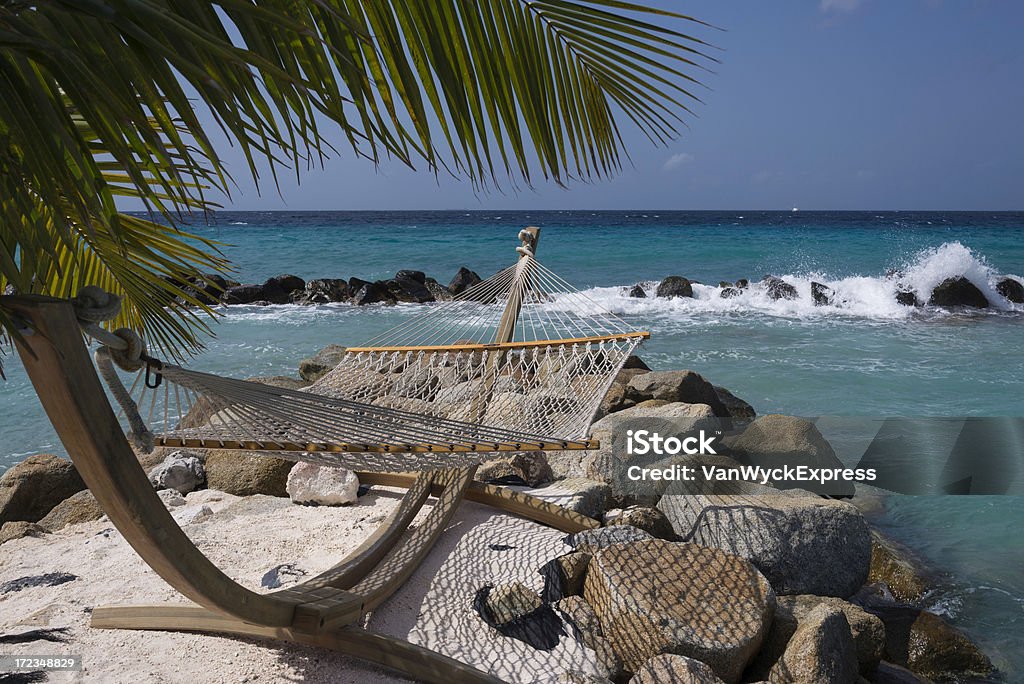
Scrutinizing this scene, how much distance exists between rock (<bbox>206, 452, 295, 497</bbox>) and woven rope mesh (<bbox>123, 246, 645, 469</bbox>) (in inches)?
9.4

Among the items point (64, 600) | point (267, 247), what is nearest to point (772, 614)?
point (64, 600)

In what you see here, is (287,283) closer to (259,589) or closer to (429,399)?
(429,399)

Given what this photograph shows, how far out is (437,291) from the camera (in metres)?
11.8

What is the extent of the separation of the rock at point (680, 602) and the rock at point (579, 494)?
0.49 meters

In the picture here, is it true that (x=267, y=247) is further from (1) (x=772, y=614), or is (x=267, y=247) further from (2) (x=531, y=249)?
(1) (x=772, y=614)

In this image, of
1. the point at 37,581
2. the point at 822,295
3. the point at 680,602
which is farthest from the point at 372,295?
the point at 680,602

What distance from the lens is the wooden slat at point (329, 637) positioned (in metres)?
1.79

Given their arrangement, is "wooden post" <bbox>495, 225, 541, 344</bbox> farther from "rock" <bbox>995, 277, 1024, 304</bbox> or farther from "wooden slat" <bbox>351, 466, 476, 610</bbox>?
"rock" <bbox>995, 277, 1024, 304</bbox>

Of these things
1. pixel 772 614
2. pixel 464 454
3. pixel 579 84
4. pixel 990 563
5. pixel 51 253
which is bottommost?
pixel 990 563

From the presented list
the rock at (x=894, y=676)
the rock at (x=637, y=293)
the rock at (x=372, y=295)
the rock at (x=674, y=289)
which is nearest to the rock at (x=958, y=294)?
the rock at (x=674, y=289)

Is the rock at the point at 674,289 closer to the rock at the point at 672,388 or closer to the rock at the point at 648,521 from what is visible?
the rock at the point at 672,388

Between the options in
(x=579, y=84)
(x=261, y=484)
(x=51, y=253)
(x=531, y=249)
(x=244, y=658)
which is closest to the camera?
(x=51, y=253)

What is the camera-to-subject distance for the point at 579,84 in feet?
3.20

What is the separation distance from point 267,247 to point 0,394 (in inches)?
623
